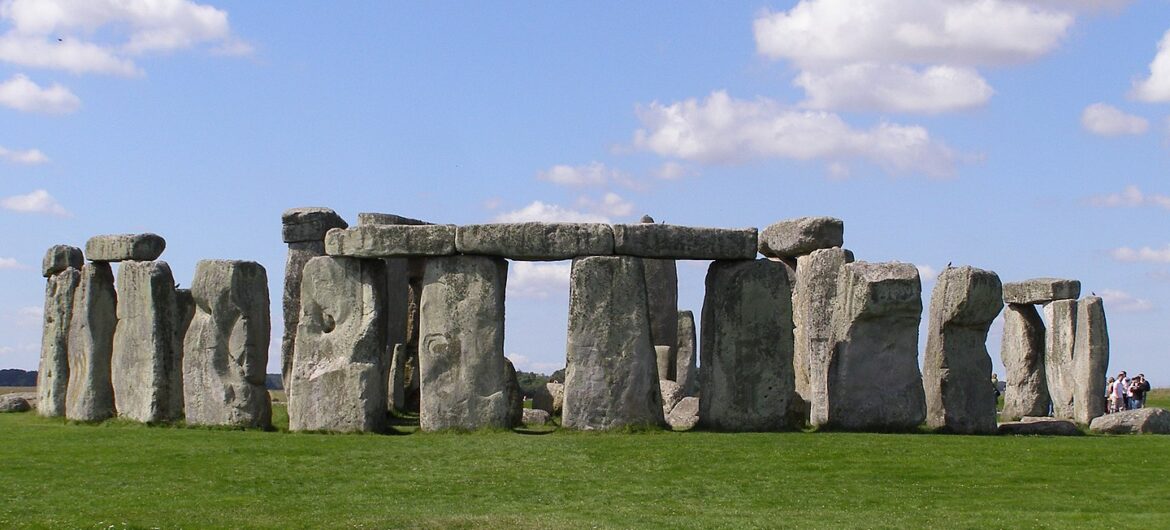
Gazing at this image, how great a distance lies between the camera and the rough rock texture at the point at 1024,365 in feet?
97.9

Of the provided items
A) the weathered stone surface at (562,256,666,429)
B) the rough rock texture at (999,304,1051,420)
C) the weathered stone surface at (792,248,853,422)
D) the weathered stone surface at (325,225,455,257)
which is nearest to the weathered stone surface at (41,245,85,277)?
the weathered stone surface at (325,225,455,257)

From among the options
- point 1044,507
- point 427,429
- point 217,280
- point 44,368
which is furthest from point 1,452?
point 1044,507

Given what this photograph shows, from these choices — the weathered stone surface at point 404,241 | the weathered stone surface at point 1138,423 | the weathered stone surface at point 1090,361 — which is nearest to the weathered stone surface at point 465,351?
the weathered stone surface at point 404,241

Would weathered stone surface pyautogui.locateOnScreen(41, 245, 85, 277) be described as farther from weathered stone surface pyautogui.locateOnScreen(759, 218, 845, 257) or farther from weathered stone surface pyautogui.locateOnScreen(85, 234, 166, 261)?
weathered stone surface pyautogui.locateOnScreen(759, 218, 845, 257)

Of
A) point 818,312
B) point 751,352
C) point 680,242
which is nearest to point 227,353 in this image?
point 680,242

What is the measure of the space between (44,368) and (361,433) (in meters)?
7.79

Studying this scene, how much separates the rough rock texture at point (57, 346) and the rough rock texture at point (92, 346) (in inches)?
36.0

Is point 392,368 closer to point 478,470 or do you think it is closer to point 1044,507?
point 478,470

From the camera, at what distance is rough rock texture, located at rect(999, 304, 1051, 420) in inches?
1174

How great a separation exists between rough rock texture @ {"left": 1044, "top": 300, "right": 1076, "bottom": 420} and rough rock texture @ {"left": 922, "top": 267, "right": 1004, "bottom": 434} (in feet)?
21.4

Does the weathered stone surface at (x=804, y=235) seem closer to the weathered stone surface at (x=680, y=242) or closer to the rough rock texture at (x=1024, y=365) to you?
the weathered stone surface at (x=680, y=242)

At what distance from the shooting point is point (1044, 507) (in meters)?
16.1

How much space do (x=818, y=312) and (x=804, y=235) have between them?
182 centimetres

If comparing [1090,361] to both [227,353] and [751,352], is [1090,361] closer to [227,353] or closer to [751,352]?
[751,352]
